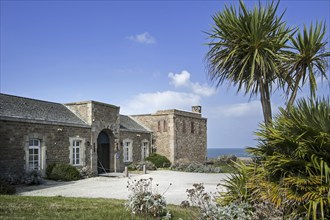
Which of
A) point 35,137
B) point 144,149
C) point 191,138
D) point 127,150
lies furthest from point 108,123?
point 191,138

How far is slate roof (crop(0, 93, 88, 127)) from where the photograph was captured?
1652cm

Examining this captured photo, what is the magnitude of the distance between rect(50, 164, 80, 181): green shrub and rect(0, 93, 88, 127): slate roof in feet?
8.01

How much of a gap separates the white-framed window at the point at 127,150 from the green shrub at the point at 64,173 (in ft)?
22.2

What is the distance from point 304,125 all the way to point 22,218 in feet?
17.8

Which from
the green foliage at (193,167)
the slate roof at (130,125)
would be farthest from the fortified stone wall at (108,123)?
the green foliage at (193,167)

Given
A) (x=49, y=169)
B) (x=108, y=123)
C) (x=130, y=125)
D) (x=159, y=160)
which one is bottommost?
(x=159, y=160)

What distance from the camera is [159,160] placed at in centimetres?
2742

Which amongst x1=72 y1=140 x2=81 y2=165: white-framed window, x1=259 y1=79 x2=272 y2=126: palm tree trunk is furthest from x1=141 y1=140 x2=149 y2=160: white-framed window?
x1=259 y1=79 x2=272 y2=126: palm tree trunk

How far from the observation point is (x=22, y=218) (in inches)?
255

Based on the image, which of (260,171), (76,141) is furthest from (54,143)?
(260,171)

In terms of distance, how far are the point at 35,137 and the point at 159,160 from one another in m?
12.5

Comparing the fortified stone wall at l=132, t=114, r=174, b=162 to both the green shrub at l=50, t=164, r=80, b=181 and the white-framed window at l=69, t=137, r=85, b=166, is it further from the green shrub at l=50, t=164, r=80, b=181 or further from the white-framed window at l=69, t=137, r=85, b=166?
the green shrub at l=50, t=164, r=80, b=181

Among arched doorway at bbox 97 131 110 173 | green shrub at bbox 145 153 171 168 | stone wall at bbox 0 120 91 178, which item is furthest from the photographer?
green shrub at bbox 145 153 171 168

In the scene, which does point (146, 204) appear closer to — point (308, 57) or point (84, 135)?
point (308, 57)
